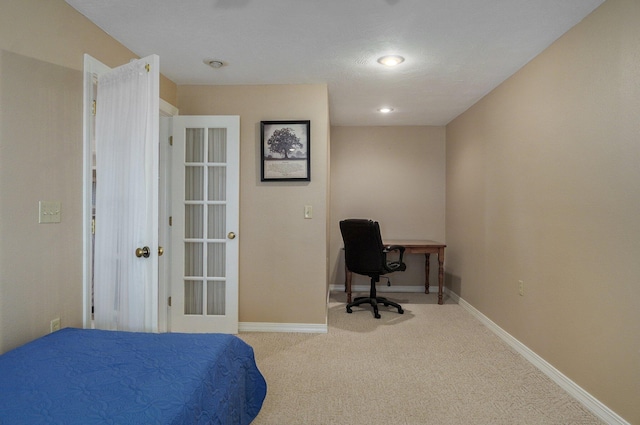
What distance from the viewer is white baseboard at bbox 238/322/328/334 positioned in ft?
11.4

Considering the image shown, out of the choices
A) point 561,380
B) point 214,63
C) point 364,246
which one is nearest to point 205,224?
point 214,63

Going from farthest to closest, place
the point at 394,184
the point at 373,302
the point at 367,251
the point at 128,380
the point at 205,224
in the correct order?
the point at 394,184 < the point at 373,302 < the point at 367,251 < the point at 205,224 < the point at 128,380

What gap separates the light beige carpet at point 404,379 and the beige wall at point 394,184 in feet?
5.53

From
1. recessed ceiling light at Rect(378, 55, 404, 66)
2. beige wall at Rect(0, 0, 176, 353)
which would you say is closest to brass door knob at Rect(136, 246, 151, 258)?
beige wall at Rect(0, 0, 176, 353)

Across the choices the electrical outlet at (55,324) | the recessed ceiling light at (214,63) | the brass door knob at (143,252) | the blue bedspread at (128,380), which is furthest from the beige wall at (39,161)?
the recessed ceiling light at (214,63)

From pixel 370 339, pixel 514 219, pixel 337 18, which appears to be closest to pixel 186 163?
pixel 337 18

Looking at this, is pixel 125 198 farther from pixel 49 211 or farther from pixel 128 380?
pixel 128 380

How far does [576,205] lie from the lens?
229 cm

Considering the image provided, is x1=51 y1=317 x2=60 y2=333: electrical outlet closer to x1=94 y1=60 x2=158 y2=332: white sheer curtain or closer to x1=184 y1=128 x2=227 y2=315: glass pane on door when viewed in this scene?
x1=94 y1=60 x2=158 y2=332: white sheer curtain

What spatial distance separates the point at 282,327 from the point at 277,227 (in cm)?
100

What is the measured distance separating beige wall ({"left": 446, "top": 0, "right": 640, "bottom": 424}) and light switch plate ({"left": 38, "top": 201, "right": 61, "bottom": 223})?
3.20 meters

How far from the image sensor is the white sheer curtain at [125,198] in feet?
6.95

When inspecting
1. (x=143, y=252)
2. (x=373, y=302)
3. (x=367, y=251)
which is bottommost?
(x=373, y=302)

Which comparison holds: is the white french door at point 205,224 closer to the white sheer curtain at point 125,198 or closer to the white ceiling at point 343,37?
the white ceiling at point 343,37
